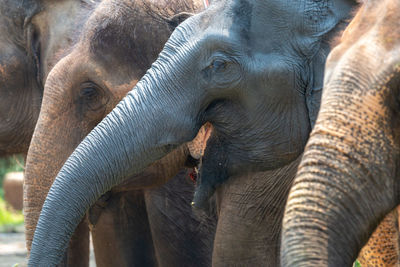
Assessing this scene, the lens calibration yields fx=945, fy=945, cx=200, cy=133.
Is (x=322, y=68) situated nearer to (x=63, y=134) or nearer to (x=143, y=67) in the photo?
(x=143, y=67)

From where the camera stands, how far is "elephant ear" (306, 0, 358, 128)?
362 centimetres

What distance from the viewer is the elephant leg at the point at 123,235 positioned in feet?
17.6

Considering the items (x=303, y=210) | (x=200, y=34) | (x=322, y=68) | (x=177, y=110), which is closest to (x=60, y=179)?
(x=177, y=110)

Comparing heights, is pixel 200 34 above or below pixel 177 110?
above

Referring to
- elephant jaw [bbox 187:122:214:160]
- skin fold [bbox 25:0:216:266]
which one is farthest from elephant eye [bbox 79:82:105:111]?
elephant jaw [bbox 187:122:214:160]

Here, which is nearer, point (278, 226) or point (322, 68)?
point (322, 68)

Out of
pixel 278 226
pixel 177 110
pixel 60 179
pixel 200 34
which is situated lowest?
pixel 278 226

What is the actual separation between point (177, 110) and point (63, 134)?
3.00ft

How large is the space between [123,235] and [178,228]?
1.57 feet

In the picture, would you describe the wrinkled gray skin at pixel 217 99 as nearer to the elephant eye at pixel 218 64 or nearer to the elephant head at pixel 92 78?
the elephant eye at pixel 218 64

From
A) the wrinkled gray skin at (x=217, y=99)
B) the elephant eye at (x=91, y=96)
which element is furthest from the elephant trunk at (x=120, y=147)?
the elephant eye at (x=91, y=96)

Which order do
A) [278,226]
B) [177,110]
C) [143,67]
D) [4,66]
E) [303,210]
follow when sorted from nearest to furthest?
[303,210] < [177,110] < [278,226] < [143,67] < [4,66]

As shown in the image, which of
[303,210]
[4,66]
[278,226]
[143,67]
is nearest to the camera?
[303,210]

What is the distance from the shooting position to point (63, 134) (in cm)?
428
